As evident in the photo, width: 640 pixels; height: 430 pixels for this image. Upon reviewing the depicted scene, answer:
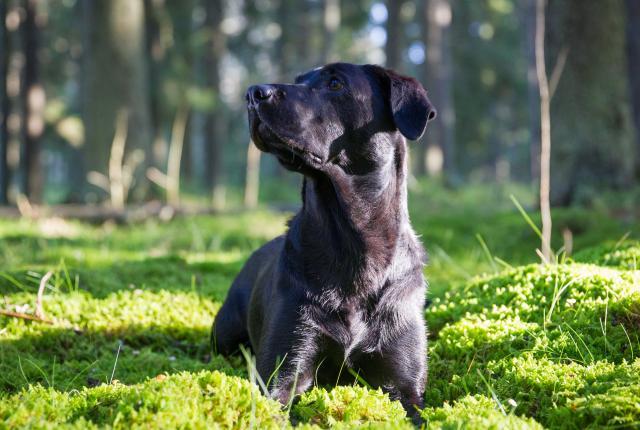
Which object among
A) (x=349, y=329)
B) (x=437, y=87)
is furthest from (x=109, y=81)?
(x=437, y=87)

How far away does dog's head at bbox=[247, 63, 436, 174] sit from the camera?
3.12m

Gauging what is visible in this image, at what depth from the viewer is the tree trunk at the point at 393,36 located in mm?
19391

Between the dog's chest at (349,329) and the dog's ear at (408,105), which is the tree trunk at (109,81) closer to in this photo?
the dog's ear at (408,105)

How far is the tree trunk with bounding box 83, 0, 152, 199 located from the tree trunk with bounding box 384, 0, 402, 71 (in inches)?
358

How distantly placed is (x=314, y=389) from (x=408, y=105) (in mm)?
1648

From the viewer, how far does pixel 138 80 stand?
12.8 m

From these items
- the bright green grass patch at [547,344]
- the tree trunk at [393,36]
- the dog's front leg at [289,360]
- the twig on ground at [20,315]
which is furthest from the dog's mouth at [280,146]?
the tree trunk at [393,36]

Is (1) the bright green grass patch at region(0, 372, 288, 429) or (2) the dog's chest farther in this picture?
(2) the dog's chest

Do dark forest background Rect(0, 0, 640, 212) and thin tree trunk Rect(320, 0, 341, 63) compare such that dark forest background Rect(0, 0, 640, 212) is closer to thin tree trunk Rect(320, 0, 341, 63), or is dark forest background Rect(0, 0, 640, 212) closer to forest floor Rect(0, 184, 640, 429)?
thin tree trunk Rect(320, 0, 341, 63)

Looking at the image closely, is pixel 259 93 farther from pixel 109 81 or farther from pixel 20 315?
pixel 109 81

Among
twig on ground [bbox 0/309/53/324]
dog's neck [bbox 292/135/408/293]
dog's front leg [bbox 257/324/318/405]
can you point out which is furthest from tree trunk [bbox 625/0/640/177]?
twig on ground [bbox 0/309/53/324]

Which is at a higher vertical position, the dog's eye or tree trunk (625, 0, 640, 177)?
tree trunk (625, 0, 640, 177)

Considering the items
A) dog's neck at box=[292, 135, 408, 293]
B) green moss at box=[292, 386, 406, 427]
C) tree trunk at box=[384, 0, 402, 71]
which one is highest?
tree trunk at box=[384, 0, 402, 71]

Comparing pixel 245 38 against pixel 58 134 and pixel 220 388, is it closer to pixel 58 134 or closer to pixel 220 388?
pixel 58 134
